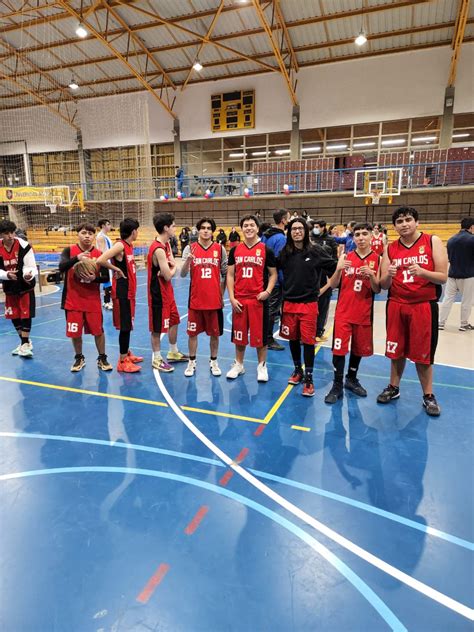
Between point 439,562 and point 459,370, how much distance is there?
345 centimetres

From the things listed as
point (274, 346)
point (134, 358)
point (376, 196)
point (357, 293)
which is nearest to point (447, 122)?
point (376, 196)

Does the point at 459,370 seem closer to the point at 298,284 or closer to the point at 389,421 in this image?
the point at 389,421

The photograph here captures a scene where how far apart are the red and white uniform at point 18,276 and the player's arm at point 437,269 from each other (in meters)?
4.71

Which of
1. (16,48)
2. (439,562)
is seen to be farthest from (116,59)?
(439,562)

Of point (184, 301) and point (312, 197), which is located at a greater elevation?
point (312, 197)

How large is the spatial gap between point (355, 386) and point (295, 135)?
18233 millimetres

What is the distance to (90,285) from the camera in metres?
4.75

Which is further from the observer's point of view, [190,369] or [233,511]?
[190,369]

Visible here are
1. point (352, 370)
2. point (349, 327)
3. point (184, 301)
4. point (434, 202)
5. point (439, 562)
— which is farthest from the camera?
point (434, 202)

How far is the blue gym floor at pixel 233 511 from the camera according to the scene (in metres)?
1.90

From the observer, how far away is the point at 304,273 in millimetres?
4141

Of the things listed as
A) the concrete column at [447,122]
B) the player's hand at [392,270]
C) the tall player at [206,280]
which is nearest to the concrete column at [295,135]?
the concrete column at [447,122]

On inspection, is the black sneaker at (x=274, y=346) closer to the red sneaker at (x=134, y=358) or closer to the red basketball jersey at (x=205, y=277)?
the red basketball jersey at (x=205, y=277)

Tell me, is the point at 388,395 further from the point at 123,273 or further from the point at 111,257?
the point at 111,257
